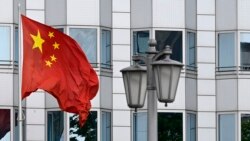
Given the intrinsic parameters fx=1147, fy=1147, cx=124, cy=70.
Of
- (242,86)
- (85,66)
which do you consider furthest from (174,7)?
(85,66)

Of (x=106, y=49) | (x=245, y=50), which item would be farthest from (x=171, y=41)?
(x=245, y=50)

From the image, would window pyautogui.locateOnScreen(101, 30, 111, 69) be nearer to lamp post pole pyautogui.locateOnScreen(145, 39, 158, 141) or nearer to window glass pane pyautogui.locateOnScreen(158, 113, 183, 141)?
window glass pane pyautogui.locateOnScreen(158, 113, 183, 141)

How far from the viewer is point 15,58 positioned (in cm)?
3509

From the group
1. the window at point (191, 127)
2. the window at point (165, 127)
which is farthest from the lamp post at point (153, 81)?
the window at point (191, 127)

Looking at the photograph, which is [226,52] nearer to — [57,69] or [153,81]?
[57,69]

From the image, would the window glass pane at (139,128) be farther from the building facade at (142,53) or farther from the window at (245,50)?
the window at (245,50)

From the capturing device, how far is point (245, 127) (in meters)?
36.1

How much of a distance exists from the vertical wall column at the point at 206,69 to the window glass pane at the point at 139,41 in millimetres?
1758

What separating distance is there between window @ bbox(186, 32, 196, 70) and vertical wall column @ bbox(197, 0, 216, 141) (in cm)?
13

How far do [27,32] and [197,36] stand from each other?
797 centimetres

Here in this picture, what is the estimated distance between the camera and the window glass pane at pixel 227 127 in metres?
36.1

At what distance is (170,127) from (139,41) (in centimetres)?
289

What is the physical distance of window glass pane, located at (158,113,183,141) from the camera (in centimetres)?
3562

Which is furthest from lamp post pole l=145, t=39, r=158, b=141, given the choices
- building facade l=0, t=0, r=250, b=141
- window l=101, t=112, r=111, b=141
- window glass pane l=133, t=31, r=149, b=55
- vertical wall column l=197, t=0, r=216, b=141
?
vertical wall column l=197, t=0, r=216, b=141
